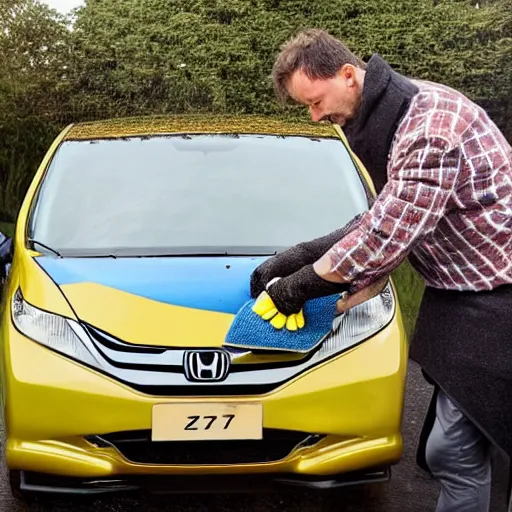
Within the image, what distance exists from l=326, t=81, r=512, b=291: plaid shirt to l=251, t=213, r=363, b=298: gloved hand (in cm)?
53

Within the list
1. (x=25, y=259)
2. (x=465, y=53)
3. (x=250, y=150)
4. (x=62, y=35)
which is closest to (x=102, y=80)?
(x=62, y=35)

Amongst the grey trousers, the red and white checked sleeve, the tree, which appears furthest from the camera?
the tree

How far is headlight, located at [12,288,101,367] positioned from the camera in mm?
2805

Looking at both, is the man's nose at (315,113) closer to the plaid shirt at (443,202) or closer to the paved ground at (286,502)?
the plaid shirt at (443,202)

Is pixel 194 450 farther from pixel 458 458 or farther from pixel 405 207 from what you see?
pixel 405 207

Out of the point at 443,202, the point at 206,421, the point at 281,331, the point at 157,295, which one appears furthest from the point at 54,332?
the point at 443,202

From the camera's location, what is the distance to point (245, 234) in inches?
136

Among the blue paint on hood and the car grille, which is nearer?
the car grille

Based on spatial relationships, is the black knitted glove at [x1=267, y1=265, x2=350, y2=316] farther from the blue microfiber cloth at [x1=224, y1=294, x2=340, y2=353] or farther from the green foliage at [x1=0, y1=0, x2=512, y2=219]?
the green foliage at [x1=0, y1=0, x2=512, y2=219]

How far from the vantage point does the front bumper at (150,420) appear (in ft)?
8.94

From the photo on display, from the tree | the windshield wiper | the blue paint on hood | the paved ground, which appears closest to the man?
the blue paint on hood

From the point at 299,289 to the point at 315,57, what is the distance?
0.63 m

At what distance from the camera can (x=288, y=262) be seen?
2.88 meters

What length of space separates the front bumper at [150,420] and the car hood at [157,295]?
187mm
